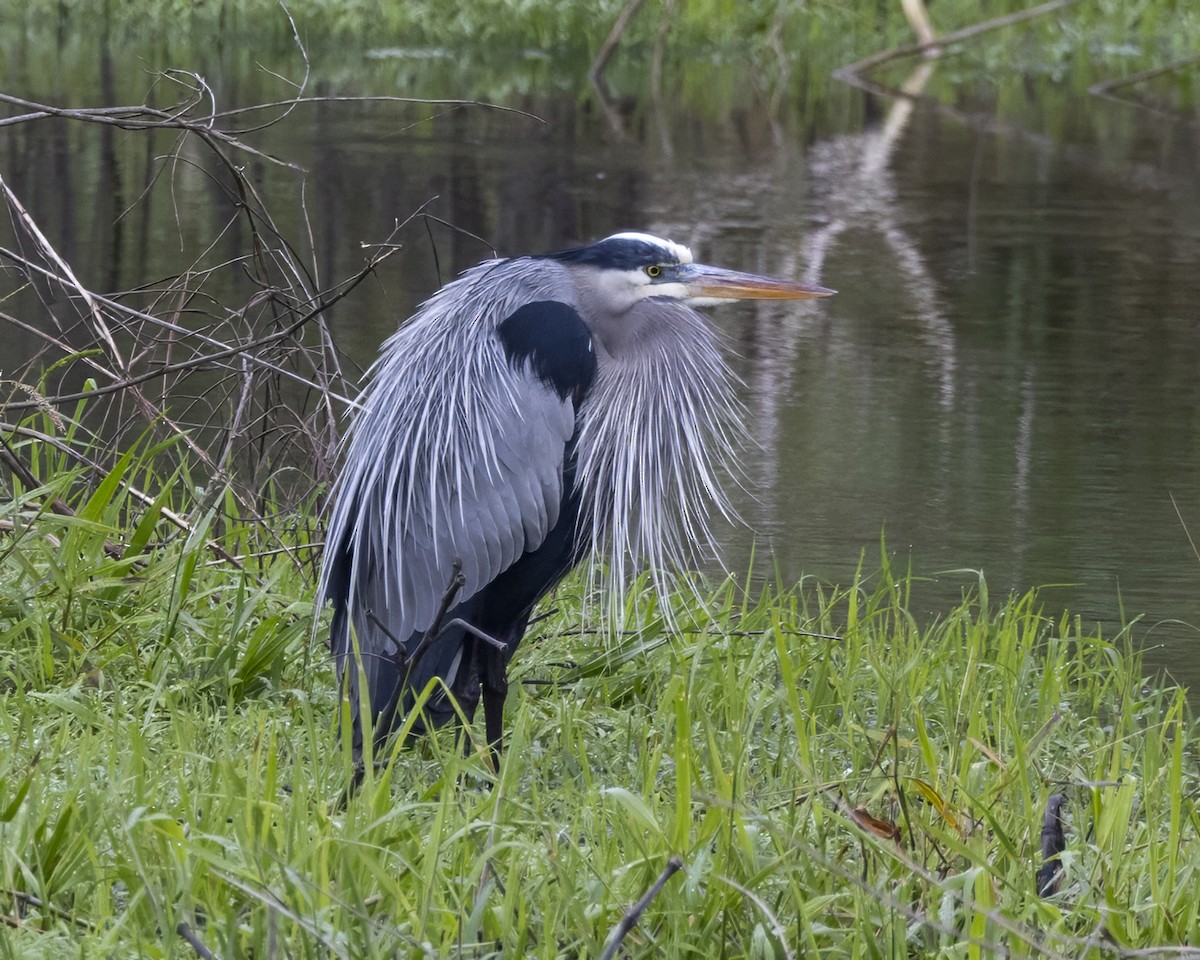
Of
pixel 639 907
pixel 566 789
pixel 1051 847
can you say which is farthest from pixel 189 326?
pixel 639 907

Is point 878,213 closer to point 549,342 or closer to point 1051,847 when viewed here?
point 549,342

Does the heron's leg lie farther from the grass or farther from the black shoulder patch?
the black shoulder patch

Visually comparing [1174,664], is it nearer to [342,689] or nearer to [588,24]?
[342,689]

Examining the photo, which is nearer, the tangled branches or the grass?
the grass

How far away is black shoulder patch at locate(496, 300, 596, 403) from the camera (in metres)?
→ 3.33

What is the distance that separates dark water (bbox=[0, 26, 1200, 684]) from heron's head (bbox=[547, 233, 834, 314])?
16.6 inches

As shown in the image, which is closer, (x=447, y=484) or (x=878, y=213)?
(x=447, y=484)

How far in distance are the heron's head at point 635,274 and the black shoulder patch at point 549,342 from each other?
0.36 ft

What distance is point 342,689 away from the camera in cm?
306

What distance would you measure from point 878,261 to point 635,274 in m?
6.29

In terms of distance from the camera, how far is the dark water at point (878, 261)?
5441 millimetres

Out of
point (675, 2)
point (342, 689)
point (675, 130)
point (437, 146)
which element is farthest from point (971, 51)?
point (342, 689)

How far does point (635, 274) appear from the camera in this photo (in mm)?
3430

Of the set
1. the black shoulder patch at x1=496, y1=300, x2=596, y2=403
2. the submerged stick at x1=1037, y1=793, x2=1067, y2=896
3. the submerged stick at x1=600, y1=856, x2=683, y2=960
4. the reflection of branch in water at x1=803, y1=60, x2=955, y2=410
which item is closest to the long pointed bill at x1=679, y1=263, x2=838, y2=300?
the black shoulder patch at x1=496, y1=300, x2=596, y2=403
